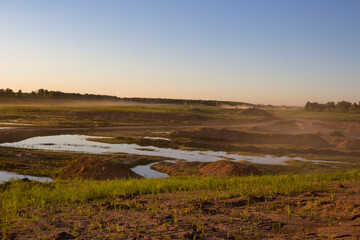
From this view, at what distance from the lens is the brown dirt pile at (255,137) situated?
155ft

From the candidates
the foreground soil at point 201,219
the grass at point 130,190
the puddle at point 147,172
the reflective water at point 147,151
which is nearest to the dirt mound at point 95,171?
the puddle at point 147,172

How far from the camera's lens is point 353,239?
6652mm

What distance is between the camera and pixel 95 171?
21.2 m

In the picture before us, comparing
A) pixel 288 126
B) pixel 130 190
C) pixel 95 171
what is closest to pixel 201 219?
pixel 130 190

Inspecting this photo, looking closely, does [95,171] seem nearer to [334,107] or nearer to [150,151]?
[150,151]

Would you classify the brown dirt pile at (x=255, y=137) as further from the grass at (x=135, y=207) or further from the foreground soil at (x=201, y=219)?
the foreground soil at (x=201, y=219)

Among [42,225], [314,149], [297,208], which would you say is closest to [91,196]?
[42,225]

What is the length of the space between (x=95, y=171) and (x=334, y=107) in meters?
115

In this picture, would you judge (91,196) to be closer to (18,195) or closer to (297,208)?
(18,195)

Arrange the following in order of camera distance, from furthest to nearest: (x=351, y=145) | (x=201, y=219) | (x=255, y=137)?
(x=255, y=137)
(x=351, y=145)
(x=201, y=219)

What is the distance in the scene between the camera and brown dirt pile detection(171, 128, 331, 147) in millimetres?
47156

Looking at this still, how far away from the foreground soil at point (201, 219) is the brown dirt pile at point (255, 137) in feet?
122

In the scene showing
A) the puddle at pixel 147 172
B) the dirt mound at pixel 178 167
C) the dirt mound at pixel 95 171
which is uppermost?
the dirt mound at pixel 95 171

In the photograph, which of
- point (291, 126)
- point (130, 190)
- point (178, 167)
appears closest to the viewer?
point (130, 190)
